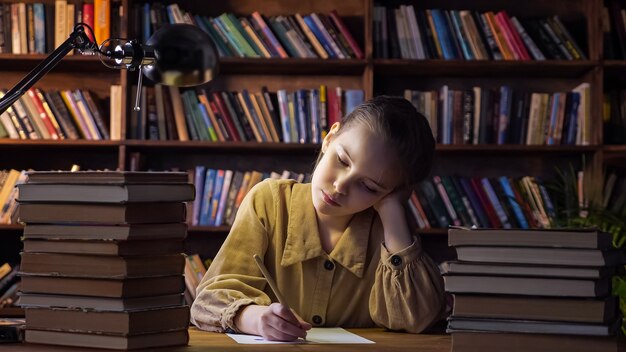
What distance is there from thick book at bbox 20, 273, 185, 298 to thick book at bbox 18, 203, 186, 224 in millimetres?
82

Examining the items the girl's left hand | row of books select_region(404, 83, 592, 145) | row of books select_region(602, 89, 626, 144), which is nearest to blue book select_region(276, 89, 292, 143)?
row of books select_region(404, 83, 592, 145)

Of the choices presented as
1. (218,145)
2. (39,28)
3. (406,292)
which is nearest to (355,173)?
(406,292)

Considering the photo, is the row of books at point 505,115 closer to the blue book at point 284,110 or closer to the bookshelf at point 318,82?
the bookshelf at point 318,82

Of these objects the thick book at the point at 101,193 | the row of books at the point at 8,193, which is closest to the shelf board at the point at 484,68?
the row of books at the point at 8,193

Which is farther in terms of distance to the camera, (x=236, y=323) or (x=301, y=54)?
(x=301, y=54)

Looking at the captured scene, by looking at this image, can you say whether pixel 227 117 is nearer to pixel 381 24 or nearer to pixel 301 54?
pixel 301 54

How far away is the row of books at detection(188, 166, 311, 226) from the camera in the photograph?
359 cm

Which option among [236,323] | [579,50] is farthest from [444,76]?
[236,323]

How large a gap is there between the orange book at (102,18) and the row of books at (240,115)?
30 centimetres

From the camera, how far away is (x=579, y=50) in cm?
368

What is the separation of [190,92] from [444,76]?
1145mm

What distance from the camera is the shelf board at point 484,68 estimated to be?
359cm

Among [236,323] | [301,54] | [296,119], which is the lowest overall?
[236,323]

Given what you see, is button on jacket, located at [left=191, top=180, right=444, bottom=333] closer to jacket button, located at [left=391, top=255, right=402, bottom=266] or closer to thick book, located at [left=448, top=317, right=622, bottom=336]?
jacket button, located at [left=391, top=255, right=402, bottom=266]
